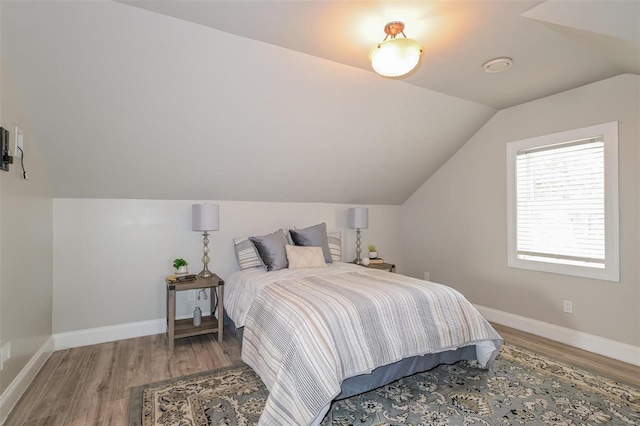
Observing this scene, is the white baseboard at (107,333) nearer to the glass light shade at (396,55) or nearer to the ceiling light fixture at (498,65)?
the glass light shade at (396,55)

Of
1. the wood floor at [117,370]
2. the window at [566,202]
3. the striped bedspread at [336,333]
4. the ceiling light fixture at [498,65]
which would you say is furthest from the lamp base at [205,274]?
the window at [566,202]

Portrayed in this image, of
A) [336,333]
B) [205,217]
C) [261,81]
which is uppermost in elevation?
[261,81]

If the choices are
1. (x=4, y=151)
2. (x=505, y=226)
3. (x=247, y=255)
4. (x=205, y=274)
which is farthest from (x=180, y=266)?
(x=505, y=226)

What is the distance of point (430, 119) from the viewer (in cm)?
362

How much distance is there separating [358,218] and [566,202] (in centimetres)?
227

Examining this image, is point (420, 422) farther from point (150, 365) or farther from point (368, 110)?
point (368, 110)

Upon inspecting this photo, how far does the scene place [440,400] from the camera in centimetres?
220

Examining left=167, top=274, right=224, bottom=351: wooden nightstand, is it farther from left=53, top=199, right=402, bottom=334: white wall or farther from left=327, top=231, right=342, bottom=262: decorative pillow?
left=327, top=231, right=342, bottom=262: decorative pillow

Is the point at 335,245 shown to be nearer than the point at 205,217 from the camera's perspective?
No

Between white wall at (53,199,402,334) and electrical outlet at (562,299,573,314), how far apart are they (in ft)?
10.7

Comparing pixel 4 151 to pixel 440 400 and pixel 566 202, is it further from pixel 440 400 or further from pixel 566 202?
pixel 566 202

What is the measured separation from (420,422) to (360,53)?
98.7 inches

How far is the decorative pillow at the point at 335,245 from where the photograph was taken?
4.18 m

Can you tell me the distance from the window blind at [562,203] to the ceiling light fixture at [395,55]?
7.40 feet
